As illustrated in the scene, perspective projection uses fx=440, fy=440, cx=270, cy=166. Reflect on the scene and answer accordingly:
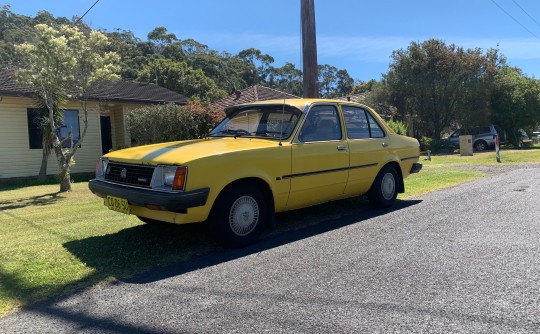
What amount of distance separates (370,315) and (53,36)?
32.1 feet

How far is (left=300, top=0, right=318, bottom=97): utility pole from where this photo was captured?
10117mm

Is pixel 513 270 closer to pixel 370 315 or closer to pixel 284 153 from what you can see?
pixel 370 315

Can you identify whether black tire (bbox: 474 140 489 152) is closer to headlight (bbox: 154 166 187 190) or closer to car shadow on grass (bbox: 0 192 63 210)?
car shadow on grass (bbox: 0 192 63 210)

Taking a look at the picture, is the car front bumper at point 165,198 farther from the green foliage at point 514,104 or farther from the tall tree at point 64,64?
the green foliage at point 514,104

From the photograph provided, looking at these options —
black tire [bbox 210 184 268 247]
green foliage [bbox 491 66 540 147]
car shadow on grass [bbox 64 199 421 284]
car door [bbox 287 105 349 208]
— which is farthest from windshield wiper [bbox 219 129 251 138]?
green foliage [bbox 491 66 540 147]

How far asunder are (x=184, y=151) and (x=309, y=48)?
242 inches

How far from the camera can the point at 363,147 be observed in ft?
21.6

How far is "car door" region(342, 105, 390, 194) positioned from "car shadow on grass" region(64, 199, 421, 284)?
1.79ft

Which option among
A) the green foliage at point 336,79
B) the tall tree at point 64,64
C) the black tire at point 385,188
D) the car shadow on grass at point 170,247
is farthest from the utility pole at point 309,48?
the green foliage at point 336,79

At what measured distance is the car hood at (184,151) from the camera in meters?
4.71

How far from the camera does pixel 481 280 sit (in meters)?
3.85

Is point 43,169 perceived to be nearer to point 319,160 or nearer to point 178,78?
point 319,160

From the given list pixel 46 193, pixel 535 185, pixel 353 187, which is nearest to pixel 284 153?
pixel 353 187

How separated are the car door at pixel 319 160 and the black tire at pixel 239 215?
1.89ft
